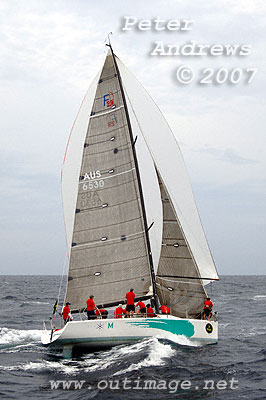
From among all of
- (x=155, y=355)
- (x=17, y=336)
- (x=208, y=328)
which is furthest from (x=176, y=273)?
(x=17, y=336)

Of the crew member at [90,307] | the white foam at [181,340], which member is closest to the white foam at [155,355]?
the white foam at [181,340]

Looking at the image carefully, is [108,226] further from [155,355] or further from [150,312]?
[155,355]

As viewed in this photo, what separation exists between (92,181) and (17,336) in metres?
7.90

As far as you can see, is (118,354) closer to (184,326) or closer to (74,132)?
(184,326)

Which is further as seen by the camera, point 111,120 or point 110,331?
point 111,120

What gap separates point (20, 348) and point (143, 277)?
5057 mm

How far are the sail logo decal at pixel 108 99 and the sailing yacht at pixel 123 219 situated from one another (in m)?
0.04

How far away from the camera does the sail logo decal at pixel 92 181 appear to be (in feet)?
57.9

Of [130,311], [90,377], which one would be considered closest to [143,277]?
[130,311]

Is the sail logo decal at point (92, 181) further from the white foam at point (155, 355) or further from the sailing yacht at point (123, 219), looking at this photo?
the white foam at point (155, 355)

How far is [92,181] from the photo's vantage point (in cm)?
1769

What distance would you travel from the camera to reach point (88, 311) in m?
16.4

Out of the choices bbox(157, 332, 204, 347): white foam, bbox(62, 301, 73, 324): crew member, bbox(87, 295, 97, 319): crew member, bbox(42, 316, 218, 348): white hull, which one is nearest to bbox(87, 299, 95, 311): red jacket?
bbox(87, 295, 97, 319): crew member

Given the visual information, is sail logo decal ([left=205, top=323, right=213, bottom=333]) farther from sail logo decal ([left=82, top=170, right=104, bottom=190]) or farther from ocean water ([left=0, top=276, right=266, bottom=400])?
sail logo decal ([left=82, top=170, right=104, bottom=190])
